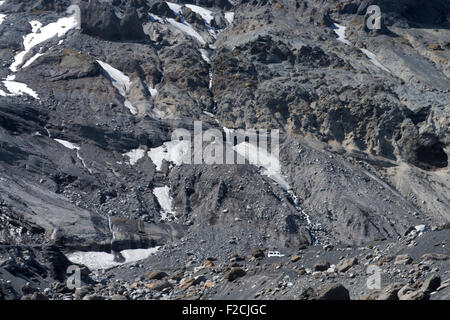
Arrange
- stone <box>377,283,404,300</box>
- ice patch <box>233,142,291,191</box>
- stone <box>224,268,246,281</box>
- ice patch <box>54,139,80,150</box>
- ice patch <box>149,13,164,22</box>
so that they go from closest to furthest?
stone <box>377,283,404,300</box>
stone <box>224,268,246,281</box>
ice patch <box>233,142,291,191</box>
ice patch <box>54,139,80,150</box>
ice patch <box>149,13,164,22</box>

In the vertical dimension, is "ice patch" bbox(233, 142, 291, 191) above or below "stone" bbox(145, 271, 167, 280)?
above

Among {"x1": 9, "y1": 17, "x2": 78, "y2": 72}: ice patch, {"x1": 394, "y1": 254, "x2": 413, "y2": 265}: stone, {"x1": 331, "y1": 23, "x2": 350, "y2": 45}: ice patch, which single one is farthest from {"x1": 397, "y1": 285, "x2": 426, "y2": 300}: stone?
{"x1": 331, "y1": 23, "x2": 350, "y2": 45}: ice patch

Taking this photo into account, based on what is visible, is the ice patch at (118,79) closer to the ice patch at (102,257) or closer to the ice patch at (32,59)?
the ice patch at (32,59)

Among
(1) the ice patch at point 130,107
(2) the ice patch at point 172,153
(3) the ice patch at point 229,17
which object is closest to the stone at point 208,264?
(2) the ice patch at point 172,153

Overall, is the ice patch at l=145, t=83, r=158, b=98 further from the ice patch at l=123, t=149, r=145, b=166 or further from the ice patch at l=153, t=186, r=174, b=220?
the ice patch at l=153, t=186, r=174, b=220
